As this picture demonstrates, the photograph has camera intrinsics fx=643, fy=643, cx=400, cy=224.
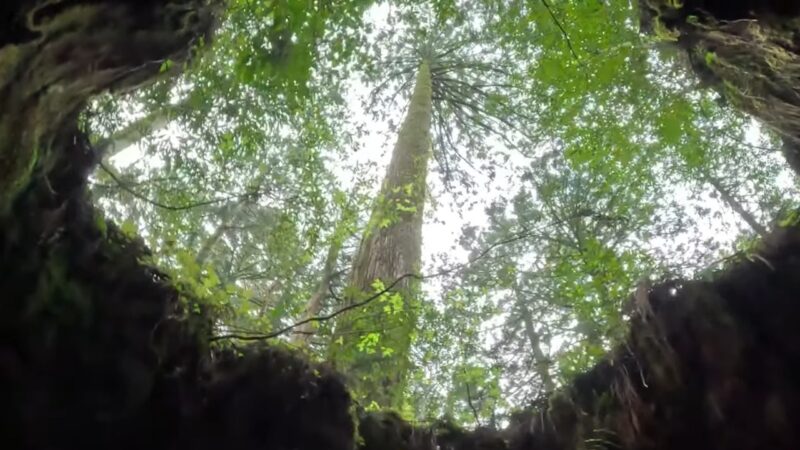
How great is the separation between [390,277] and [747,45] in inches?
166

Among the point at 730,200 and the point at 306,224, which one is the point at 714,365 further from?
the point at 730,200

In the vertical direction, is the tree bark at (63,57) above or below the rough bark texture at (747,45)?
below

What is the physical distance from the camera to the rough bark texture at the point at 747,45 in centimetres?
334

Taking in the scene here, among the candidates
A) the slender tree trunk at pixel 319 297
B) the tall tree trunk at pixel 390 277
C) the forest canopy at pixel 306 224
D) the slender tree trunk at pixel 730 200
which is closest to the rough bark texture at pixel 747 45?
the forest canopy at pixel 306 224

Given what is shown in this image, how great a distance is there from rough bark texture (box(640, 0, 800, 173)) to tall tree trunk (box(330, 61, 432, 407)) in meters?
2.21

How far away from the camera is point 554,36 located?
5504 mm

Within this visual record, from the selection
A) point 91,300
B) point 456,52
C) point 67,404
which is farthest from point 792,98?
point 456,52

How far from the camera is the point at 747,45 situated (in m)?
3.52

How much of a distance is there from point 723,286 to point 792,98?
3.90 ft

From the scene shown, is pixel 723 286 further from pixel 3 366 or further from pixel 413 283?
pixel 413 283

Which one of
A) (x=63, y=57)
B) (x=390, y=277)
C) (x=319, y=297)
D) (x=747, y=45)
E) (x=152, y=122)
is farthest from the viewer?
(x=390, y=277)

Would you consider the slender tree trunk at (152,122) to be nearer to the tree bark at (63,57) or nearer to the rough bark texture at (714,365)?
the tree bark at (63,57)

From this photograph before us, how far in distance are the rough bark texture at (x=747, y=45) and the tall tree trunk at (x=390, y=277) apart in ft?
7.24

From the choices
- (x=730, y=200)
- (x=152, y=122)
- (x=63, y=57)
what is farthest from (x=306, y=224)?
(x=730, y=200)
